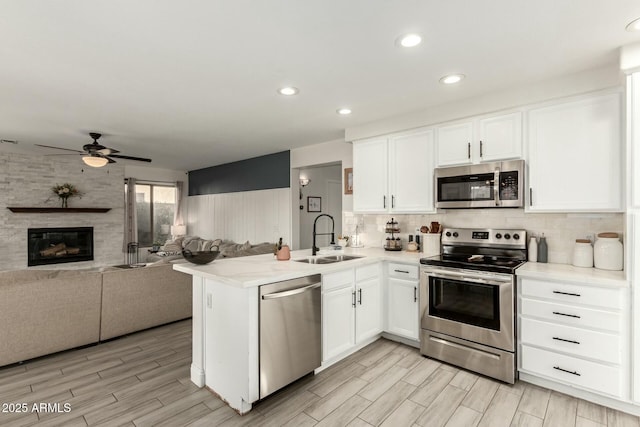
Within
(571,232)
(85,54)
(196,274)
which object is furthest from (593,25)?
(85,54)

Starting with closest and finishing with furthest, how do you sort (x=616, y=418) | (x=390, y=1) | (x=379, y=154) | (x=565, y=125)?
(x=390, y=1)
(x=616, y=418)
(x=565, y=125)
(x=379, y=154)

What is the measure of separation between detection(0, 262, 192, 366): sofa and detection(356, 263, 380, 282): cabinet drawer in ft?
7.29

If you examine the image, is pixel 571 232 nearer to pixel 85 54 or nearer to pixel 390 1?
pixel 390 1

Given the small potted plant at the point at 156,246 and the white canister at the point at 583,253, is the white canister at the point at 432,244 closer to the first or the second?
the white canister at the point at 583,253

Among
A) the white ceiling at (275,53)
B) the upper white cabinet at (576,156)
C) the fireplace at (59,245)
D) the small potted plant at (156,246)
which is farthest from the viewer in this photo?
the small potted plant at (156,246)

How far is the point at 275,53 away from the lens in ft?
7.30

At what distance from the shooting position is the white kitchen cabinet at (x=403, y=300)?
319 centimetres

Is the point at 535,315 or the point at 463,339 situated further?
the point at 463,339

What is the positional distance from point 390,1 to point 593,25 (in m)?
1.28

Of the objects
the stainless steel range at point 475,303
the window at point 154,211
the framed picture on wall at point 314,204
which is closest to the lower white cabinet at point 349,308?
the stainless steel range at point 475,303

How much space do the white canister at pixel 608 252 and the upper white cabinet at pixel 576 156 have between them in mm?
261

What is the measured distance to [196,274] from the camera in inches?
98.0

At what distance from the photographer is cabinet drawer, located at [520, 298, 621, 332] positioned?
7.23 ft

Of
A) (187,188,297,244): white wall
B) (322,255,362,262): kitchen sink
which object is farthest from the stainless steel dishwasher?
(187,188,297,244): white wall
